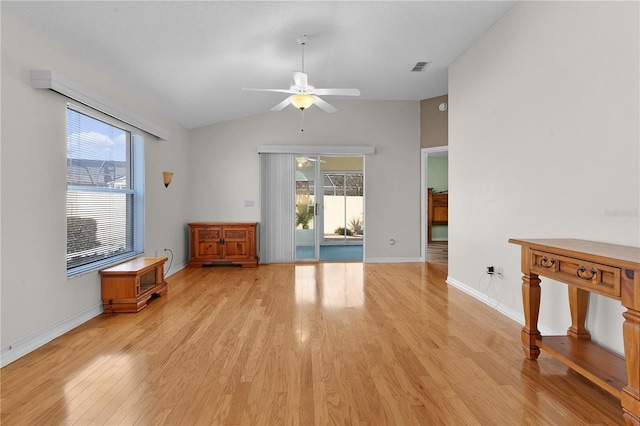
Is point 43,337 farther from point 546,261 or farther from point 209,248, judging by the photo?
point 546,261

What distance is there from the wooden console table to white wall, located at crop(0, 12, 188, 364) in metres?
3.43

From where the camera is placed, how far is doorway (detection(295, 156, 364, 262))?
654cm

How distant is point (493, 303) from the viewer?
3541 mm

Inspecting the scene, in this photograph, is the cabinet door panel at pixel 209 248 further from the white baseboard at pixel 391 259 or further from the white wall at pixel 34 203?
the white baseboard at pixel 391 259

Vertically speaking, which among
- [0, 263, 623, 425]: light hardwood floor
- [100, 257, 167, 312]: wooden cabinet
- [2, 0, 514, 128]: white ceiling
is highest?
[2, 0, 514, 128]: white ceiling

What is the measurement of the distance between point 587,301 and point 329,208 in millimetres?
5966

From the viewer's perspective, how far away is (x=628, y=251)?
5.91 feet

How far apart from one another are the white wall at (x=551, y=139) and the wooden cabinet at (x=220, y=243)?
3423 mm

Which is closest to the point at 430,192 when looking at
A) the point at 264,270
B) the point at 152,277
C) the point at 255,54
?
the point at 264,270

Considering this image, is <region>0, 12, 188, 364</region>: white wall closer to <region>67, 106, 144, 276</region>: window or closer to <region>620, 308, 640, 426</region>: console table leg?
<region>67, 106, 144, 276</region>: window

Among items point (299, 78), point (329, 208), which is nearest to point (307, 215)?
point (329, 208)

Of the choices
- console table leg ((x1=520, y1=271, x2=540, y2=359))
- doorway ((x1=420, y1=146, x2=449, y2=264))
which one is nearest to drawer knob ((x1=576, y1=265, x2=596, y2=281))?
console table leg ((x1=520, y1=271, x2=540, y2=359))

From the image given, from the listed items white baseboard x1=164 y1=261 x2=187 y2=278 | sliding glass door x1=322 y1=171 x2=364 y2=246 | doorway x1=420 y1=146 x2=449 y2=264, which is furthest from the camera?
doorway x1=420 y1=146 x2=449 y2=264

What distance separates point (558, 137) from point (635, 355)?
1.68 meters
